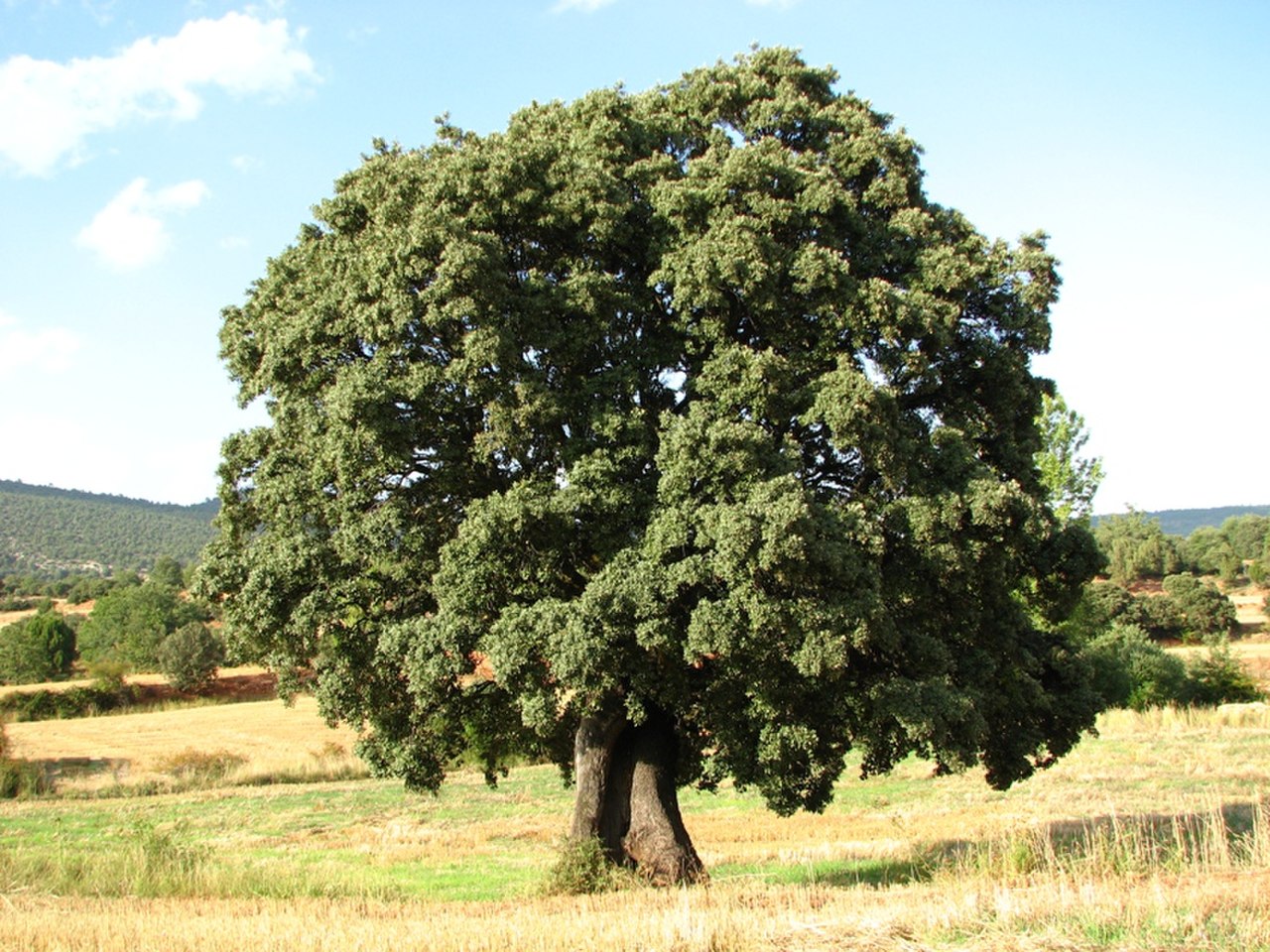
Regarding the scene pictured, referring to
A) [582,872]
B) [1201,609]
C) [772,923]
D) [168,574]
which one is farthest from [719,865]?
[168,574]

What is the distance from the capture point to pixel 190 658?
77000mm

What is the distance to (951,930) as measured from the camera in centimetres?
921

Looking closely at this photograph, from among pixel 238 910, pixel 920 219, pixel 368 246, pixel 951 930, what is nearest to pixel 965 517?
pixel 920 219

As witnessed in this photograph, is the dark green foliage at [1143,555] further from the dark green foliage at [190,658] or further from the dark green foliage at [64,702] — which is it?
the dark green foliage at [64,702]

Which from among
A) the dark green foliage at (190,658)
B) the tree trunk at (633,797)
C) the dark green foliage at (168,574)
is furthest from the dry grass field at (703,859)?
the dark green foliage at (168,574)

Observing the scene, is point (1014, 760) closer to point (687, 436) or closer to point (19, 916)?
point (687, 436)

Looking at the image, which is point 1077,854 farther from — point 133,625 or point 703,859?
point 133,625

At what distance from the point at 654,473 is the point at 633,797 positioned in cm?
579

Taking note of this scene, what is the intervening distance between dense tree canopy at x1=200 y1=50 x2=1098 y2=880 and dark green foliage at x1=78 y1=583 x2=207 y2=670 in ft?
237

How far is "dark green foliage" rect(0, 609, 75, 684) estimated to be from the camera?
265 feet

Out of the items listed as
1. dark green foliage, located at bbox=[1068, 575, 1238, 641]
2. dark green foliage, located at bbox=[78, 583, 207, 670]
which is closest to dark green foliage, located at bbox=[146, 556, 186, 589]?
dark green foliage, located at bbox=[78, 583, 207, 670]

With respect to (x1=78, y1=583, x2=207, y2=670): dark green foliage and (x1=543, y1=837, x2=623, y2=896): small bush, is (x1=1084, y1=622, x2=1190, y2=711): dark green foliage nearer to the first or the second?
(x1=543, y1=837, x2=623, y2=896): small bush

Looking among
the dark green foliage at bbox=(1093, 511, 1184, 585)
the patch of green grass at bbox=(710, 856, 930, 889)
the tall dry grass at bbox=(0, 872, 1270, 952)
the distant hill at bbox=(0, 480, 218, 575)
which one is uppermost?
the distant hill at bbox=(0, 480, 218, 575)

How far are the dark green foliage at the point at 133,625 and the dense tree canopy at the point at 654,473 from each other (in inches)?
2839
